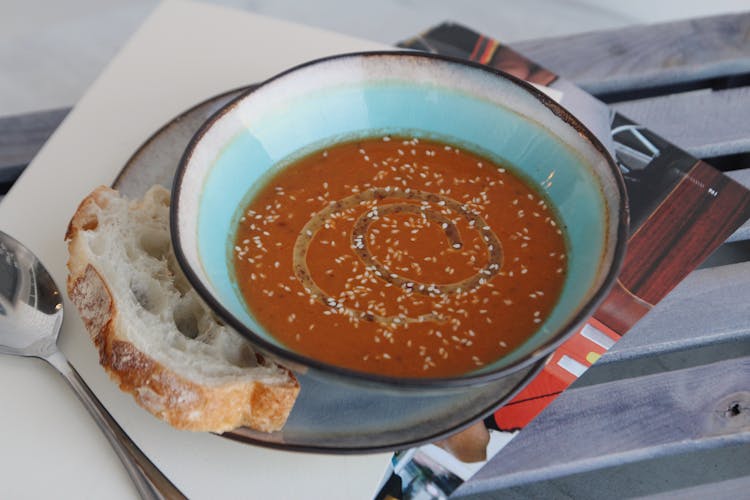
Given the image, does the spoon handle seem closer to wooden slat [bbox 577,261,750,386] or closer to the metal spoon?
the metal spoon

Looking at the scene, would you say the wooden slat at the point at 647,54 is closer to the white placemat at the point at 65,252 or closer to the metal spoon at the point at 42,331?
the white placemat at the point at 65,252

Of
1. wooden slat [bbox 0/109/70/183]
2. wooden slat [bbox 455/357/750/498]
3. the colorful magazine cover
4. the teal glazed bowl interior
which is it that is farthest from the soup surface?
wooden slat [bbox 0/109/70/183]

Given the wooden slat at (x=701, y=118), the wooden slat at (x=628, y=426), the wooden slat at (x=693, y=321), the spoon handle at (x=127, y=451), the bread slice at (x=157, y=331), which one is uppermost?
the wooden slat at (x=701, y=118)

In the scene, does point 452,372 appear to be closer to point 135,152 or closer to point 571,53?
point 135,152

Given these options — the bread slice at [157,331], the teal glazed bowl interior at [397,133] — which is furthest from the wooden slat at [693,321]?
the bread slice at [157,331]

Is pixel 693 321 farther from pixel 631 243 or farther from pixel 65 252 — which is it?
pixel 65 252

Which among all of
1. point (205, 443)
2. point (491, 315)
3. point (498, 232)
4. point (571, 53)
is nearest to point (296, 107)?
point (498, 232)

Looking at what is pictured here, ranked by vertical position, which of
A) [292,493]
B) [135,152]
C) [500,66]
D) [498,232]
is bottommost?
[292,493]
